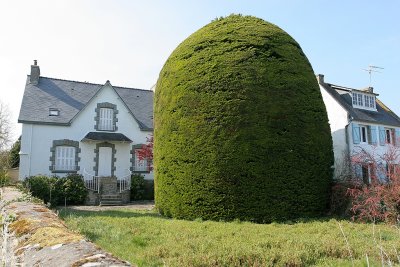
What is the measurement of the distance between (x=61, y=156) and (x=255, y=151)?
1434cm

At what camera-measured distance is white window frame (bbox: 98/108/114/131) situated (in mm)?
22125

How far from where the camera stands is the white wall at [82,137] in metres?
19.9

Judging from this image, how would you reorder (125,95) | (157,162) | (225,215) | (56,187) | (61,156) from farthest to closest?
(125,95)
(61,156)
(56,187)
(157,162)
(225,215)

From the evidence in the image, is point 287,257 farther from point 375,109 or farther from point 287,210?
point 375,109

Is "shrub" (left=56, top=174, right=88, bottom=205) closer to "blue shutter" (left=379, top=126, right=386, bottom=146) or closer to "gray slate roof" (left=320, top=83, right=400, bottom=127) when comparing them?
"gray slate roof" (left=320, top=83, right=400, bottom=127)

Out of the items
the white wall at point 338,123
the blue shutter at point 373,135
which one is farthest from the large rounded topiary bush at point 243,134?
the blue shutter at point 373,135

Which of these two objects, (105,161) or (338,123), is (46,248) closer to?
(105,161)

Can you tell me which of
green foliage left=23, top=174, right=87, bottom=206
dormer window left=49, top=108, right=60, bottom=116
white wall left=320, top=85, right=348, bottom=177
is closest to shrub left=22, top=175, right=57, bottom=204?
green foliage left=23, top=174, right=87, bottom=206

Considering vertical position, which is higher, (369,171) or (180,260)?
(369,171)

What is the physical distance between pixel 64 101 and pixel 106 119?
9.56ft

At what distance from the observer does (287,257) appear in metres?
5.25

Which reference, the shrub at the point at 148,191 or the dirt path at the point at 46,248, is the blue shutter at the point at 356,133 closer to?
the shrub at the point at 148,191

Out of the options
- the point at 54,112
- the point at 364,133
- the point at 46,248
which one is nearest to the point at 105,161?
the point at 54,112

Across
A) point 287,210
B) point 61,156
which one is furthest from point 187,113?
point 61,156
